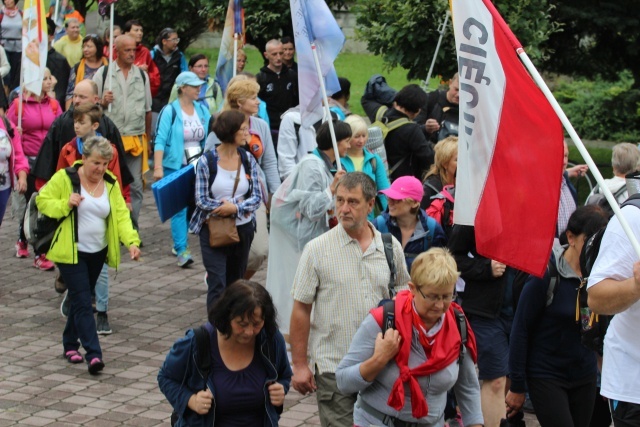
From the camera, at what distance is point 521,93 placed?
5.28m

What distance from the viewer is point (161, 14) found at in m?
20.8

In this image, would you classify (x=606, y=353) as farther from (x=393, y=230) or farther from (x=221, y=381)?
(x=393, y=230)

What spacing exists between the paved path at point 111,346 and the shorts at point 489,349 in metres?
0.91

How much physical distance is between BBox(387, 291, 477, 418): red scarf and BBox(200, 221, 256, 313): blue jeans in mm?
4032

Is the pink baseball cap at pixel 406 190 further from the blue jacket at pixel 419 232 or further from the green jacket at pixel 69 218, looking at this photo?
the green jacket at pixel 69 218

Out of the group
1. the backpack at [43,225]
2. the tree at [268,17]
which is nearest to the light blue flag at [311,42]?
the backpack at [43,225]

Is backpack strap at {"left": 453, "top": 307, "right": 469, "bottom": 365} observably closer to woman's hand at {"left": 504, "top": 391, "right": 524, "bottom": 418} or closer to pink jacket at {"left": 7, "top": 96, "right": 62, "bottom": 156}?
woman's hand at {"left": 504, "top": 391, "right": 524, "bottom": 418}

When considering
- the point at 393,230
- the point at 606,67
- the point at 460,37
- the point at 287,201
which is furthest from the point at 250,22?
the point at 460,37

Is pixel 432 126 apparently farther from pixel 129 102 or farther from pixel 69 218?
pixel 69 218

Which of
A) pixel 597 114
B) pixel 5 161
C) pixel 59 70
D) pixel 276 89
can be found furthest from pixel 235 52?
pixel 597 114

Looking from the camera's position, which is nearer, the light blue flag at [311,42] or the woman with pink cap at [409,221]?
the woman with pink cap at [409,221]

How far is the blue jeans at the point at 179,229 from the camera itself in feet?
39.7

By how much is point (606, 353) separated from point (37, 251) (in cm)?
478

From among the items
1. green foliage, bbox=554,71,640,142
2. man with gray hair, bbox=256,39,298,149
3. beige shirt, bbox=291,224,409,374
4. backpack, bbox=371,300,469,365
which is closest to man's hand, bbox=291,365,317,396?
beige shirt, bbox=291,224,409,374
